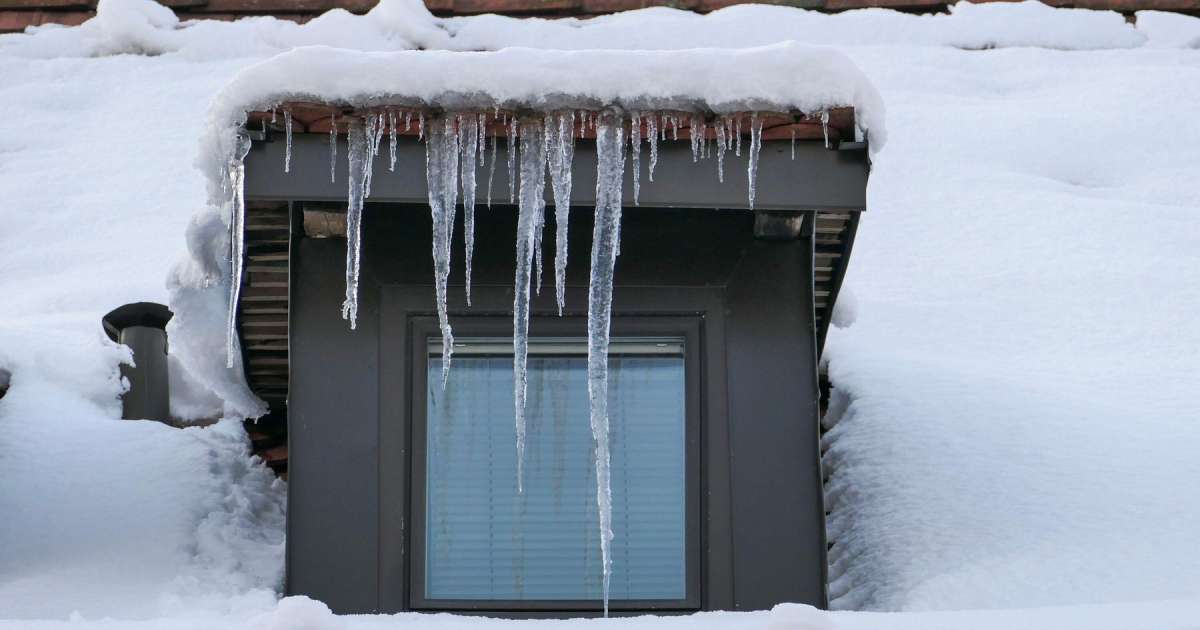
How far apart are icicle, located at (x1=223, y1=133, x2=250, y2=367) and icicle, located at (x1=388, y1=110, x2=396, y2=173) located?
1.26 feet

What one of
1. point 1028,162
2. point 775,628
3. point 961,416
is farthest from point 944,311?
point 775,628

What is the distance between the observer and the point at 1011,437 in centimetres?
577

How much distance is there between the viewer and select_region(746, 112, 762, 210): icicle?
4.40 m

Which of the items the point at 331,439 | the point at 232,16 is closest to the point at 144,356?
the point at 331,439

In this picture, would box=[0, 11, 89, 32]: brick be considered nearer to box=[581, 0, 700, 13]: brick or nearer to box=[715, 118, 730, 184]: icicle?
box=[581, 0, 700, 13]: brick

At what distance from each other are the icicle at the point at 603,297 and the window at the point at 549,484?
0.07 m

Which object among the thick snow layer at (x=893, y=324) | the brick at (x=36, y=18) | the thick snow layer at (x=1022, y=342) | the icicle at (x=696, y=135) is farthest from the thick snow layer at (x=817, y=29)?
the icicle at (x=696, y=135)

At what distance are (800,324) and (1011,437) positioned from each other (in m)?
1.34

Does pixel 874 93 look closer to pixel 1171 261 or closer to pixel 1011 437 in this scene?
pixel 1011 437

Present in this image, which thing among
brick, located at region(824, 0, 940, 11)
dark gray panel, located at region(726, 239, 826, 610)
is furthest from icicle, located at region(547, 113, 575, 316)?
brick, located at region(824, 0, 940, 11)

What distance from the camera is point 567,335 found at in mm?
4840

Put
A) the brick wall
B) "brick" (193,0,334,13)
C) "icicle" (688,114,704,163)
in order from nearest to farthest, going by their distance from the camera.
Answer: "icicle" (688,114,704,163)
"brick" (193,0,334,13)
the brick wall

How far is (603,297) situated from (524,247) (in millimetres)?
276

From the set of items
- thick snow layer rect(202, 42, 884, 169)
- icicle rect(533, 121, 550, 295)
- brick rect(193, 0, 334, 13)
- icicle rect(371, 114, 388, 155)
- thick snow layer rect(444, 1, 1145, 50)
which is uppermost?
brick rect(193, 0, 334, 13)
